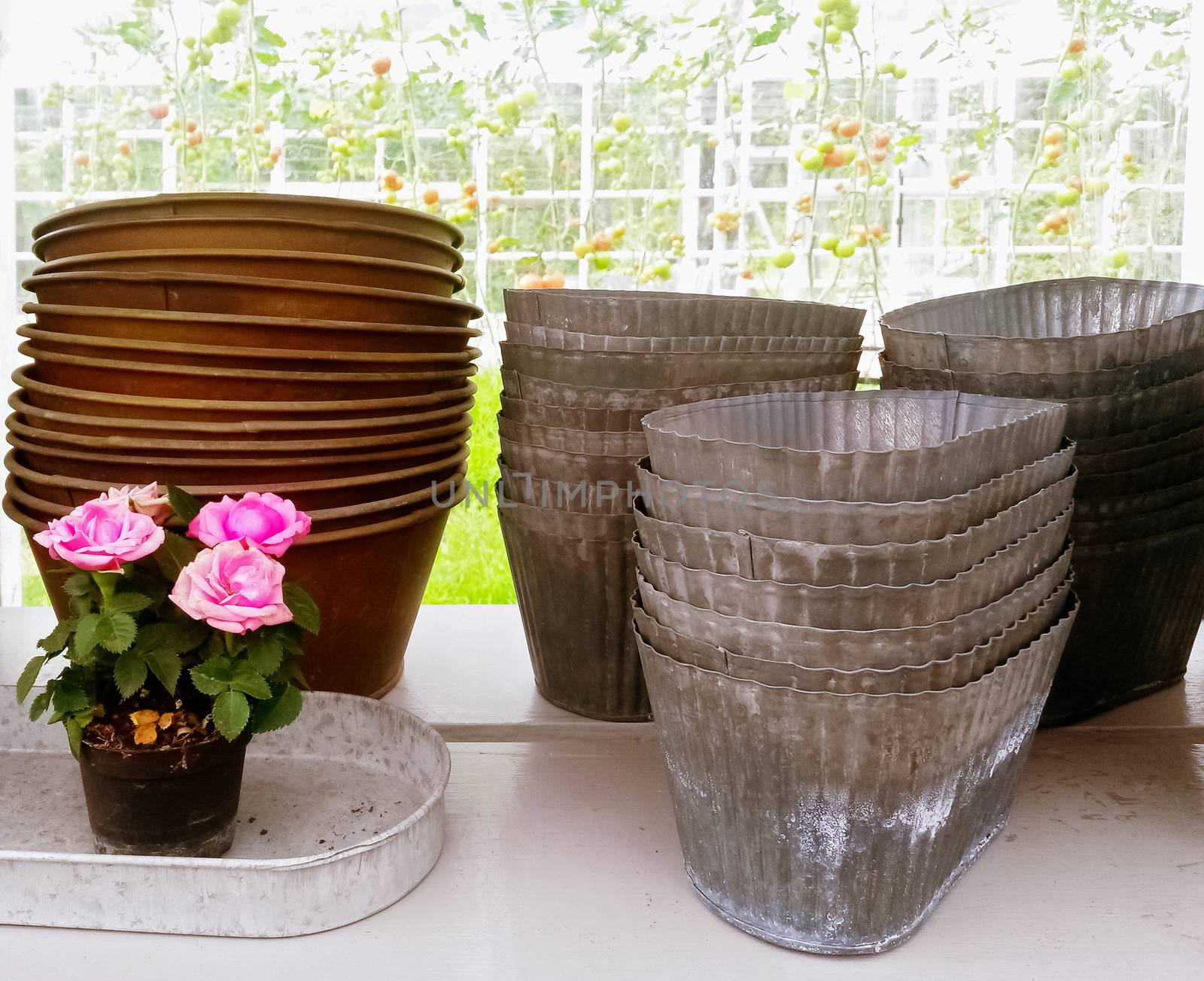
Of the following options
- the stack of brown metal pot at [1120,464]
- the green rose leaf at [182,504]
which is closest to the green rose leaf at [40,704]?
the green rose leaf at [182,504]

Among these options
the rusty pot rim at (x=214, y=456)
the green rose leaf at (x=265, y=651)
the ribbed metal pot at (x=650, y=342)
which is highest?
the ribbed metal pot at (x=650, y=342)

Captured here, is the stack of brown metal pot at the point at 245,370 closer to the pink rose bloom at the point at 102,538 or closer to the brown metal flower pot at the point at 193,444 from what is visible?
the brown metal flower pot at the point at 193,444

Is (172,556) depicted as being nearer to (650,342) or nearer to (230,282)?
(230,282)

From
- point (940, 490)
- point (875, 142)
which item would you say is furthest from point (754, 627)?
point (875, 142)

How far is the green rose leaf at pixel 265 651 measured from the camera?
1.77 ft

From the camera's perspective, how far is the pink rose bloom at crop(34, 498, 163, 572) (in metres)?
0.52

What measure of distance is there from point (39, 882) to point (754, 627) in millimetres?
375

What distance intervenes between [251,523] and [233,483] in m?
0.13

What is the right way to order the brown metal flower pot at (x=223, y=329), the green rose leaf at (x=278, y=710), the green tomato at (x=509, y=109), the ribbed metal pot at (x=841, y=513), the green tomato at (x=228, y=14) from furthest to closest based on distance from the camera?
the green tomato at (x=509, y=109) < the green tomato at (x=228, y=14) < the brown metal flower pot at (x=223, y=329) < the green rose leaf at (x=278, y=710) < the ribbed metal pot at (x=841, y=513)

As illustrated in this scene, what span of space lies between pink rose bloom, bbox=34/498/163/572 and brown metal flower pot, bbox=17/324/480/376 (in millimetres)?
145

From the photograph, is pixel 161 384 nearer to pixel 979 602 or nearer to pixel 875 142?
pixel 979 602

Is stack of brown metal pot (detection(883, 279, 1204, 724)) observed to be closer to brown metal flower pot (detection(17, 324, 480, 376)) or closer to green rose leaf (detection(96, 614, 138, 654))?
brown metal flower pot (detection(17, 324, 480, 376))

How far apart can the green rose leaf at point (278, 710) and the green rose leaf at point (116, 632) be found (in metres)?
A: 0.08

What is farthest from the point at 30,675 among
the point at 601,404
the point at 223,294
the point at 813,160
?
the point at 813,160
